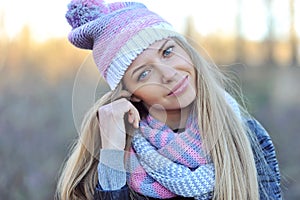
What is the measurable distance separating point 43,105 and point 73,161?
2.38m

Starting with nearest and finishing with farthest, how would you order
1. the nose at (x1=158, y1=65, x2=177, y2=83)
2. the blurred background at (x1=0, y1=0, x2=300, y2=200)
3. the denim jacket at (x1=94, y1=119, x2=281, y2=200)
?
the nose at (x1=158, y1=65, x2=177, y2=83) < the denim jacket at (x1=94, y1=119, x2=281, y2=200) < the blurred background at (x1=0, y1=0, x2=300, y2=200)

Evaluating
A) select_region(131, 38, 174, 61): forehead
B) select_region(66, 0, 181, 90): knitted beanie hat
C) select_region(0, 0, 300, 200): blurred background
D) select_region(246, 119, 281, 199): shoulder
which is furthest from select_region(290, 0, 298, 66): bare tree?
select_region(131, 38, 174, 61): forehead

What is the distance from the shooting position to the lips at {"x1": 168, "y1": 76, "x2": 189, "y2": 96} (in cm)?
137

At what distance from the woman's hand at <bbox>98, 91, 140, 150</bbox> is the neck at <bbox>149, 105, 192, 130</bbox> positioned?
48 mm

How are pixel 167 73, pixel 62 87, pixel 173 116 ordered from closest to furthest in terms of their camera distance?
pixel 167 73
pixel 173 116
pixel 62 87

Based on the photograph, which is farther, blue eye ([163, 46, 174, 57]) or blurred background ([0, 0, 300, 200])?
blurred background ([0, 0, 300, 200])

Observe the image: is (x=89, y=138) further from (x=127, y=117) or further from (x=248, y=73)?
(x=248, y=73)

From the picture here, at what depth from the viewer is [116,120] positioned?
1473mm

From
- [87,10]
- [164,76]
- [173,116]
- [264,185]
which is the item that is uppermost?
[87,10]

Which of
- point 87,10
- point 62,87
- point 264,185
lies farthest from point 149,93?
point 62,87

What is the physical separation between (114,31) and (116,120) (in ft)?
0.70

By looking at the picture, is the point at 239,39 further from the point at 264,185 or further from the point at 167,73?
the point at 167,73

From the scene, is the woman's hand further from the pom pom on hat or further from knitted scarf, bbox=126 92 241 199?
the pom pom on hat

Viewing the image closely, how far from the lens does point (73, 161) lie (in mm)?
1601
